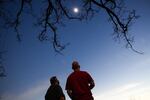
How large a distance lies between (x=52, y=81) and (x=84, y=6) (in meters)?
4.53

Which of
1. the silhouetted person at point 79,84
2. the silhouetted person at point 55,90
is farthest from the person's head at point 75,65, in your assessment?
the silhouetted person at point 55,90

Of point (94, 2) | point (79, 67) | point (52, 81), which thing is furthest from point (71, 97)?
point (94, 2)

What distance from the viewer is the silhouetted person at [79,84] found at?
5445 millimetres

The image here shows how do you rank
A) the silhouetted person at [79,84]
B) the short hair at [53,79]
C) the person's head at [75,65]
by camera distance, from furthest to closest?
the short hair at [53,79]
the person's head at [75,65]
the silhouetted person at [79,84]

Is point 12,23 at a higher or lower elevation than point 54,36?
higher

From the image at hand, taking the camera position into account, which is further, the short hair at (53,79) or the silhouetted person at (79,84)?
the short hair at (53,79)

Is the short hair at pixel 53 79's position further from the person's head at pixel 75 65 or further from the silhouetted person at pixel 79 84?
the person's head at pixel 75 65

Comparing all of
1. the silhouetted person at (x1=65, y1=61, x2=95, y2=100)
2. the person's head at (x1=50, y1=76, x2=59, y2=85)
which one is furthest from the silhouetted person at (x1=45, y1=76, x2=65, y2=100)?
the silhouetted person at (x1=65, y1=61, x2=95, y2=100)

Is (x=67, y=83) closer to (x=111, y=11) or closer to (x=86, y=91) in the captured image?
(x=86, y=91)

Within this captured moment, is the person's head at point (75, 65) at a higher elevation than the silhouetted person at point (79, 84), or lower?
higher

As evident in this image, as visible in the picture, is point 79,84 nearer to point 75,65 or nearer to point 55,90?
point 75,65

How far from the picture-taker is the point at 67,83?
568cm

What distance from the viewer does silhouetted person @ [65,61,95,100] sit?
214 inches

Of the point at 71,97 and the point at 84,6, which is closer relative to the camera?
the point at 71,97
